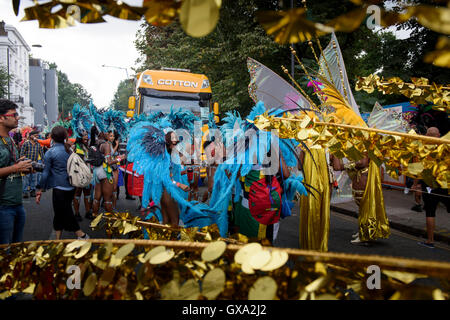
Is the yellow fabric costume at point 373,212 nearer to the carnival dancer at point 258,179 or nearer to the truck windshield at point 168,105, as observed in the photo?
the carnival dancer at point 258,179

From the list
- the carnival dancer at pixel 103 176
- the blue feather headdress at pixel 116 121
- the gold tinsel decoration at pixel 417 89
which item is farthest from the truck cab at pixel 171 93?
the gold tinsel decoration at pixel 417 89

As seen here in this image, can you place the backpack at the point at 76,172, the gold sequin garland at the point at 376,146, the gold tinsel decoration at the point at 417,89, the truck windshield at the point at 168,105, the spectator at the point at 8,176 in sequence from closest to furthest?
the gold sequin garland at the point at 376,146
the gold tinsel decoration at the point at 417,89
the spectator at the point at 8,176
the backpack at the point at 76,172
the truck windshield at the point at 168,105

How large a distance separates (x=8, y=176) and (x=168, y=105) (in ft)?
25.4

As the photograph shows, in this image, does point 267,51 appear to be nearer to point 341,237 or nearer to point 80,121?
point 80,121

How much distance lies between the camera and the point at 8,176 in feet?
10.6

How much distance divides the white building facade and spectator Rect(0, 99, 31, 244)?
4468 cm

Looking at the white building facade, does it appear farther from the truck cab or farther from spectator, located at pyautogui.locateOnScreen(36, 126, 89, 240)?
spectator, located at pyautogui.locateOnScreen(36, 126, 89, 240)

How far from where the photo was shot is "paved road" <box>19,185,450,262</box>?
491 cm

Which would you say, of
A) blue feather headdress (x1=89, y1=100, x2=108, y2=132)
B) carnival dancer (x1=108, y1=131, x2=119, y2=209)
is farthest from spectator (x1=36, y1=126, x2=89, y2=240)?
blue feather headdress (x1=89, y1=100, x2=108, y2=132)

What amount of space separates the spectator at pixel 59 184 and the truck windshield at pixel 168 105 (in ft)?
18.9

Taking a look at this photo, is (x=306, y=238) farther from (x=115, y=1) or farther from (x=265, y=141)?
(x=115, y=1)

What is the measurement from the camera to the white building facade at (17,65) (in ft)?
135

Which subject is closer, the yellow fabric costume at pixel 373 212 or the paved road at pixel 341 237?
the paved road at pixel 341 237
